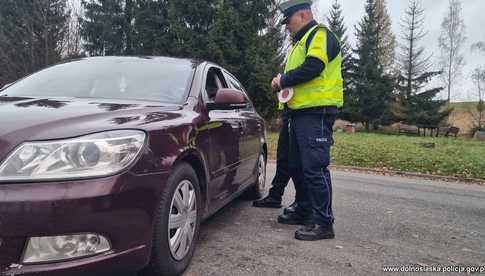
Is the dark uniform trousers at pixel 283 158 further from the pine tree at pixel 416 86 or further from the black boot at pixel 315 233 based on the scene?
the pine tree at pixel 416 86

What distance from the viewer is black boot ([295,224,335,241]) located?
135 inches

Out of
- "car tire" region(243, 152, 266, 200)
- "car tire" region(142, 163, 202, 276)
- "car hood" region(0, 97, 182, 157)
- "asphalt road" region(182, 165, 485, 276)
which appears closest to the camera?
"car hood" region(0, 97, 182, 157)

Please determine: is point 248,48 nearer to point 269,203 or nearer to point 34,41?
point 34,41

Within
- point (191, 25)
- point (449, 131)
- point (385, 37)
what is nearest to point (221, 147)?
point (191, 25)

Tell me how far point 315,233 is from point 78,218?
7.03 ft

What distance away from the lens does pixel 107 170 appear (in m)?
1.95

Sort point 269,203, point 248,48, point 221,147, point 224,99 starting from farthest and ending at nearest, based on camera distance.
Result: point 248,48, point 269,203, point 221,147, point 224,99

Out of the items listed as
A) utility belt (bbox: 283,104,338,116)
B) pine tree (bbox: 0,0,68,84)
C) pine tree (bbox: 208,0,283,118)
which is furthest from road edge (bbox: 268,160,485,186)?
pine tree (bbox: 0,0,68,84)

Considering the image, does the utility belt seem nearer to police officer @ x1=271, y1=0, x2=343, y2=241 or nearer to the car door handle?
police officer @ x1=271, y1=0, x2=343, y2=241

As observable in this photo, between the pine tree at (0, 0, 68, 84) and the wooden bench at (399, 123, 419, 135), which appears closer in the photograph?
the pine tree at (0, 0, 68, 84)

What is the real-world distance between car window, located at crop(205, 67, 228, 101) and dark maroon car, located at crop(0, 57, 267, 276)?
16 cm

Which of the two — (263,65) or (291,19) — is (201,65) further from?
(263,65)

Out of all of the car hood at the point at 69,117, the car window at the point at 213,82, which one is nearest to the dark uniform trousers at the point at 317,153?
the car window at the point at 213,82

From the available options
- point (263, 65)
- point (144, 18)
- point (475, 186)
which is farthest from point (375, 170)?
point (144, 18)
